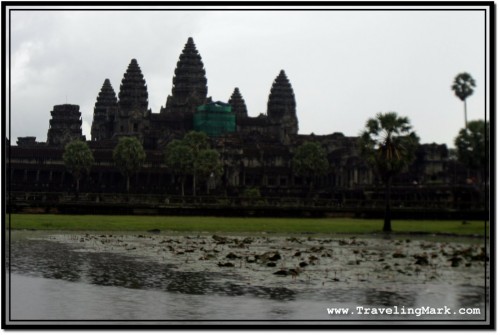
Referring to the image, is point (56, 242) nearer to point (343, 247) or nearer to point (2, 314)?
point (343, 247)

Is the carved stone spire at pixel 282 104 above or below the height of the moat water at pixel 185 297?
above

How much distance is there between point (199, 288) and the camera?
25594 millimetres

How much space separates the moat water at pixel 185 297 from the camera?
2072 centimetres

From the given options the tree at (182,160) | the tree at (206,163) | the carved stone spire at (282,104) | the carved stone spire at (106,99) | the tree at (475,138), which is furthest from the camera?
the carved stone spire at (106,99)

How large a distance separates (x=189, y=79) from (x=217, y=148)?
4048cm

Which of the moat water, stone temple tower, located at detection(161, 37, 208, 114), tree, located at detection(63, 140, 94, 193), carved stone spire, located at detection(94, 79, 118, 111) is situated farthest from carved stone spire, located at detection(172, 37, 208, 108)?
the moat water

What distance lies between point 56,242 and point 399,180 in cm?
9088

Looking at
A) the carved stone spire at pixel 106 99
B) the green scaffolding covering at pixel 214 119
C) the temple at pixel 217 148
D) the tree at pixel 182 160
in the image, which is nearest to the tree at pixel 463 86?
the temple at pixel 217 148

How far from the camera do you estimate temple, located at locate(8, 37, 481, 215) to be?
122256 mm

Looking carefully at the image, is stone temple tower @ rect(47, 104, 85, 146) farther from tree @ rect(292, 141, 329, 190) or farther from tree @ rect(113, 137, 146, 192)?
tree @ rect(292, 141, 329, 190)

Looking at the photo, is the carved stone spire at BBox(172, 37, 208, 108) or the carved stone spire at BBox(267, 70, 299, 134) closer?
the carved stone spire at BBox(172, 37, 208, 108)

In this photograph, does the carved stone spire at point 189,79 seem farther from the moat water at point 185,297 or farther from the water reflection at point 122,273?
the moat water at point 185,297

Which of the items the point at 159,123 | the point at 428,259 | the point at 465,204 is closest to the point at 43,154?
the point at 159,123

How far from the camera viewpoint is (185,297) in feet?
78.4
